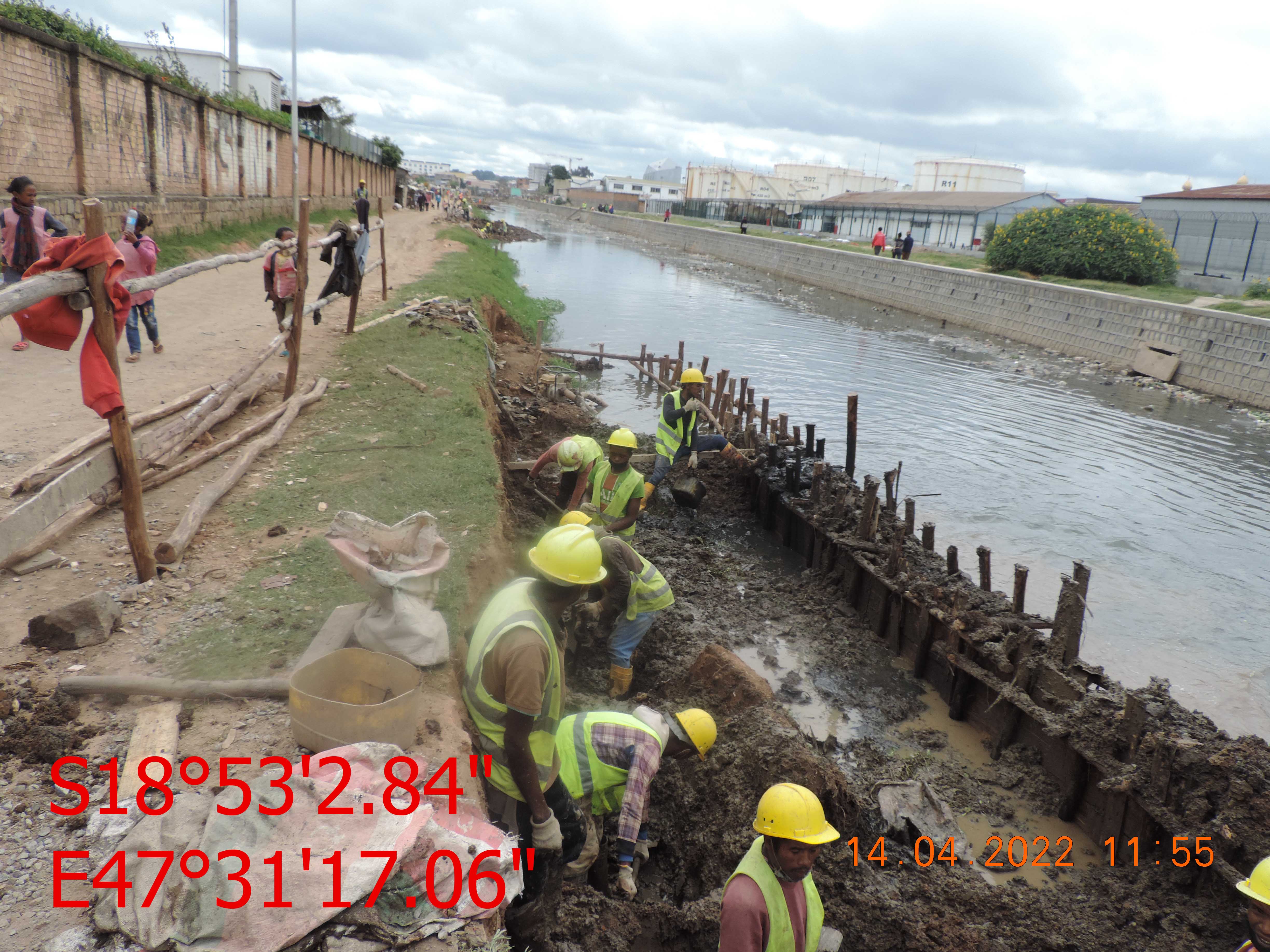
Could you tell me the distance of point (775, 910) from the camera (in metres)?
3.13

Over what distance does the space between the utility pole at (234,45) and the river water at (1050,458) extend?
1296 cm

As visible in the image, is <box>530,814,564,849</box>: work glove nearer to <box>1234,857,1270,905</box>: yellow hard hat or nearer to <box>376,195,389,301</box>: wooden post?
<box>1234,857,1270,905</box>: yellow hard hat

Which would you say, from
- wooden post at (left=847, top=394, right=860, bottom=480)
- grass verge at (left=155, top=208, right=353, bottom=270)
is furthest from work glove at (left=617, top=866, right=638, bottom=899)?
grass verge at (left=155, top=208, right=353, bottom=270)

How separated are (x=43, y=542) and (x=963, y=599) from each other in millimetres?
6988

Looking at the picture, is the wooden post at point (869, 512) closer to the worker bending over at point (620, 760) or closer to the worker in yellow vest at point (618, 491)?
the worker in yellow vest at point (618, 491)

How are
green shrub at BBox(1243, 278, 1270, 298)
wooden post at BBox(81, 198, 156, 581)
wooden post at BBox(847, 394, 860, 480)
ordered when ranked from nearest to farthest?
Result: wooden post at BBox(81, 198, 156, 581) → wooden post at BBox(847, 394, 860, 480) → green shrub at BBox(1243, 278, 1270, 298)

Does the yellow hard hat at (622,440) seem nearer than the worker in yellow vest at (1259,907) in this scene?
No

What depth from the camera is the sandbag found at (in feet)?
13.9

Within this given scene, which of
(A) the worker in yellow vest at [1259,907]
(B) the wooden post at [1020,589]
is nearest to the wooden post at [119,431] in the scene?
(A) the worker in yellow vest at [1259,907]

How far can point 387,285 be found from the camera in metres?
18.0

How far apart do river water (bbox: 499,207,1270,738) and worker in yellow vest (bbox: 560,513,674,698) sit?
17.4 ft

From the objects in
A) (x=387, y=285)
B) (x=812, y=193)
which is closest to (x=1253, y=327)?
(x=387, y=285)

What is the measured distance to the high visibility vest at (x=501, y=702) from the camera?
3285 mm

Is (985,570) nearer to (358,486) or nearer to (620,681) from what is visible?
(620,681)
